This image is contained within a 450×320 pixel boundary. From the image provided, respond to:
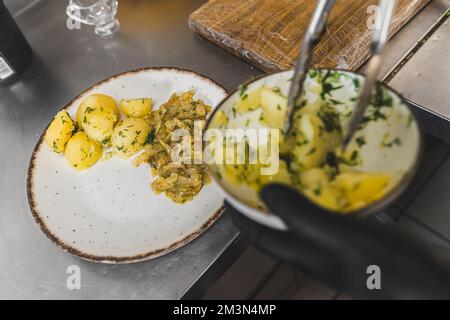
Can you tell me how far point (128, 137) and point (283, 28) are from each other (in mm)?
424

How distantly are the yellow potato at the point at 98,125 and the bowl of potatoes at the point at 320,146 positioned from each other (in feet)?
1.15

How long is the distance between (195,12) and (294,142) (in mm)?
610

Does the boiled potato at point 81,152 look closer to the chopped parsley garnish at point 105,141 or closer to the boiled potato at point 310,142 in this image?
the chopped parsley garnish at point 105,141

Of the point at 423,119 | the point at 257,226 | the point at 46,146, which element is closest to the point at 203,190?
the point at 257,226

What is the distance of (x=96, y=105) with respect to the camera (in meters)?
0.90

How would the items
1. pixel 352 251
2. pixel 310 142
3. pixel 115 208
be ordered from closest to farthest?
1. pixel 352 251
2. pixel 310 142
3. pixel 115 208

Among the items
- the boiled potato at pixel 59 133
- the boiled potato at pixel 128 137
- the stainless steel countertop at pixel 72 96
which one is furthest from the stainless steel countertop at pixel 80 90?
the boiled potato at pixel 128 137

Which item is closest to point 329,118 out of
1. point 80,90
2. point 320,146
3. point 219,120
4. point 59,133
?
point 320,146

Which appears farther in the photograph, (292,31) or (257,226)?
(292,31)

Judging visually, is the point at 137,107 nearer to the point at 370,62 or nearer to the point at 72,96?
the point at 72,96

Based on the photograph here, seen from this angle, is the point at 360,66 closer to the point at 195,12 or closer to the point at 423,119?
the point at 423,119

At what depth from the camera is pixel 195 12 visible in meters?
1.07
